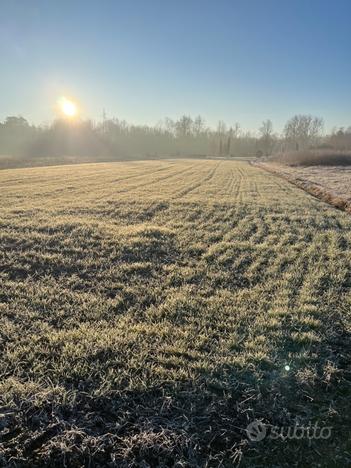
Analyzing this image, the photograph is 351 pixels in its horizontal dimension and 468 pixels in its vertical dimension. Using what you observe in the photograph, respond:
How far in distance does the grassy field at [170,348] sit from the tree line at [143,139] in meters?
71.5

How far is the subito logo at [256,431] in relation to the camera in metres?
2.81

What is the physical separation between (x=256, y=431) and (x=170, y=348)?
51.7 inches

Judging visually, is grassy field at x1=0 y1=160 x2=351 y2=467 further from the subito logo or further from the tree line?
the tree line

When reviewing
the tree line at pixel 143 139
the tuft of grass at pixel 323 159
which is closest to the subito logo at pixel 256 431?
the tuft of grass at pixel 323 159

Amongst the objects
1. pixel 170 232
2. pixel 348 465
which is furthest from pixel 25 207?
pixel 348 465

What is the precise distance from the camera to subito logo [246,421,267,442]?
281cm

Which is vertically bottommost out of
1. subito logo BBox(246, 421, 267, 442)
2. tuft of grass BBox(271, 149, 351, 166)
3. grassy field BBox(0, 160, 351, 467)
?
subito logo BBox(246, 421, 267, 442)

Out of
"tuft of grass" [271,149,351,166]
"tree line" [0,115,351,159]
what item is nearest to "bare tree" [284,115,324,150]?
"tree line" [0,115,351,159]

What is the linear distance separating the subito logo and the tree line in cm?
7527

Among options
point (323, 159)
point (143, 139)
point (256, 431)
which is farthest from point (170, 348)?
point (143, 139)

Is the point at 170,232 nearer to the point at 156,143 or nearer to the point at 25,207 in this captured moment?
the point at 25,207

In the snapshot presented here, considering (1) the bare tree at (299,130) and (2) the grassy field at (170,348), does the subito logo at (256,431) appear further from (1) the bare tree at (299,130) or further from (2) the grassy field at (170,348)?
(1) the bare tree at (299,130)

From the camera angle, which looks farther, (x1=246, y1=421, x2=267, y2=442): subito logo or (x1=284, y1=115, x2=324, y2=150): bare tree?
(x1=284, y1=115, x2=324, y2=150): bare tree

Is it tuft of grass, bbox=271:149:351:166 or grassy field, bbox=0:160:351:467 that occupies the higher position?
tuft of grass, bbox=271:149:351:166
